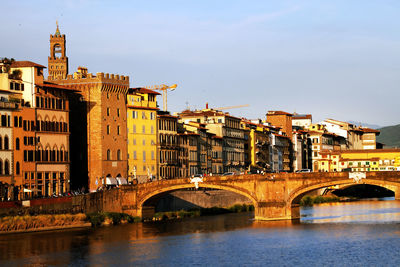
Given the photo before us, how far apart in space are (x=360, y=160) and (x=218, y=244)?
4165 inches

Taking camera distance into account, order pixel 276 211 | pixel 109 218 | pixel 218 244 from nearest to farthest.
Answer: pixel 218 244
pixel 276 211
pixel 109 218

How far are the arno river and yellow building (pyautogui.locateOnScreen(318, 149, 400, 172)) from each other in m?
78.9

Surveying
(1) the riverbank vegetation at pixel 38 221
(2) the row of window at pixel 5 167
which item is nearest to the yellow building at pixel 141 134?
(2) the row of window at pixel 5 167

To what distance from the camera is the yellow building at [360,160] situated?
176000 millimetres

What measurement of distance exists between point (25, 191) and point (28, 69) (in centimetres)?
1401

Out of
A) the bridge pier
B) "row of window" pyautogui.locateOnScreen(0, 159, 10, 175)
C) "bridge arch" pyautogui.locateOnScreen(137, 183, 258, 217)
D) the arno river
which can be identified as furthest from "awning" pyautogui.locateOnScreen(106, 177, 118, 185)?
the bridge pier

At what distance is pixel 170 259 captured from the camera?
69.1m

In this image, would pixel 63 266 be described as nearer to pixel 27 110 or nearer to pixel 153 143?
pixel 27 110

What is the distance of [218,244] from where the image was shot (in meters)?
77.9

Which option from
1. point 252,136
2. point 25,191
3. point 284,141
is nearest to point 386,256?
point 25,191

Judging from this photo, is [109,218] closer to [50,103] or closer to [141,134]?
[50,103]

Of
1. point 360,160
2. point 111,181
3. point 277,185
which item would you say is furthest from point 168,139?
point 360,160

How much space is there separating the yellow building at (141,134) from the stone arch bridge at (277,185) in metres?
19.8

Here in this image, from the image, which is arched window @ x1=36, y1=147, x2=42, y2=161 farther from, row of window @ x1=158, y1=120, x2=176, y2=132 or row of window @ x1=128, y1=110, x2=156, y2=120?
row of window @ x1=158, y1=120, x2=176, y2=132
